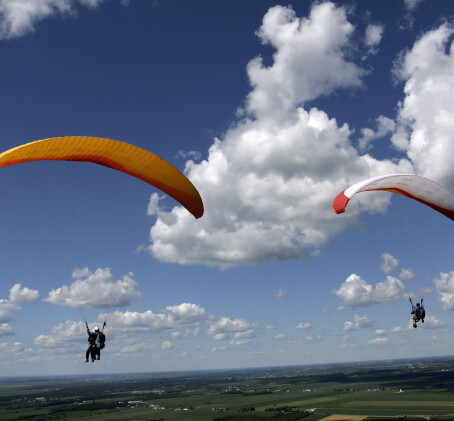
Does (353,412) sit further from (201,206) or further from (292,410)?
(201,206)

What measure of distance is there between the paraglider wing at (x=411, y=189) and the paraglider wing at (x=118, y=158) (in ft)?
20.4

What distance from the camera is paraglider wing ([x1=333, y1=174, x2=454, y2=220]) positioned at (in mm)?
18258

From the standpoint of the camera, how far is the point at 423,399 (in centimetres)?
11125

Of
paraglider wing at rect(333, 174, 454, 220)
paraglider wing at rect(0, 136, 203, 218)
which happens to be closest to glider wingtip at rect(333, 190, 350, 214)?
paraglider wing at rect(333, 174, 454, 220)

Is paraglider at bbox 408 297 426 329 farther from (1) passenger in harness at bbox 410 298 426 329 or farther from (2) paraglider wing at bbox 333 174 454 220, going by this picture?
(2) paraglider wing at bbox 333 174 454 220

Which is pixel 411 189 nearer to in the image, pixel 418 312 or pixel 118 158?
pixel 418 312

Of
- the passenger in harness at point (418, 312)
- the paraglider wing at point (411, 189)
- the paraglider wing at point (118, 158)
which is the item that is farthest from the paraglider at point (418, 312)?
the paraglider wing at point (118, 158)

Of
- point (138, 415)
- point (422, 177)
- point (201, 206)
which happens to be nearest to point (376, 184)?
point (422, 177)

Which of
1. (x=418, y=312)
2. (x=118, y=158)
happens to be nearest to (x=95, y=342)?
(x=118, y=158)

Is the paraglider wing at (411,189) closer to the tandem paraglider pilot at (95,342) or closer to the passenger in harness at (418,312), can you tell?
the passenger in harness at (418,312)

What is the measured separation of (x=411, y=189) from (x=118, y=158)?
13794 mm

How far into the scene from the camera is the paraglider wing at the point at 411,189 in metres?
18.3

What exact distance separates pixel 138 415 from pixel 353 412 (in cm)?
5041

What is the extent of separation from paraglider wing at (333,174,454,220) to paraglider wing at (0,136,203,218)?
20.4 feet
